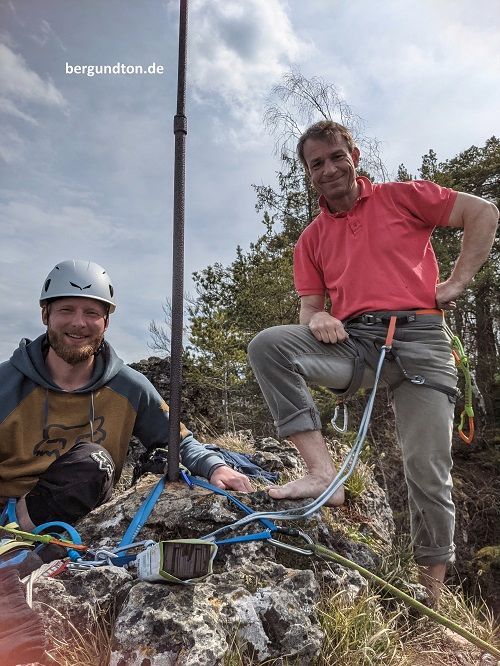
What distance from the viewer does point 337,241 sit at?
139 inches

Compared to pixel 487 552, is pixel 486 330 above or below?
above

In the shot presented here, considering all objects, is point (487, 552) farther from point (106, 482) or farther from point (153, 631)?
point (153, 631)

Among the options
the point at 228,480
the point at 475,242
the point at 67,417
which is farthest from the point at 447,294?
the point at 67,417

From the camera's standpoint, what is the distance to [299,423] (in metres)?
3.09

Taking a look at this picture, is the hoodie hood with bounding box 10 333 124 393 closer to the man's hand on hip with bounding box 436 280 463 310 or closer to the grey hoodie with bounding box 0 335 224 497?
the grey hoodie with bounding box 0 335 224 497

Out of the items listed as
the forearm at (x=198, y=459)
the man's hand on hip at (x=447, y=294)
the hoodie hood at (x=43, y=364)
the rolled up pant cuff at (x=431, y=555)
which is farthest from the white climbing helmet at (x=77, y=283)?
the rolled up pant cuff at (x=431, y=555)

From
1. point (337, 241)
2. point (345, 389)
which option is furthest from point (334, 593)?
point (337, 241)

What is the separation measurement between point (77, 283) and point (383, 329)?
213 centimetres

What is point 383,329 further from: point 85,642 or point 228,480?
point 85,642

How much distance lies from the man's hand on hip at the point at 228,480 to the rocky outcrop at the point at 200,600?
106 mm

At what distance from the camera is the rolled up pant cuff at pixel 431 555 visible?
319 centimetres

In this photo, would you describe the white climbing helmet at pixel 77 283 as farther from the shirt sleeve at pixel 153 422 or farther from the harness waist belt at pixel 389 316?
the harness waist belt at pixel 389 316

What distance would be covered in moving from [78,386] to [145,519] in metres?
1.23

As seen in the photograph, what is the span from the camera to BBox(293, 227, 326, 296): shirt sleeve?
3.69 m
